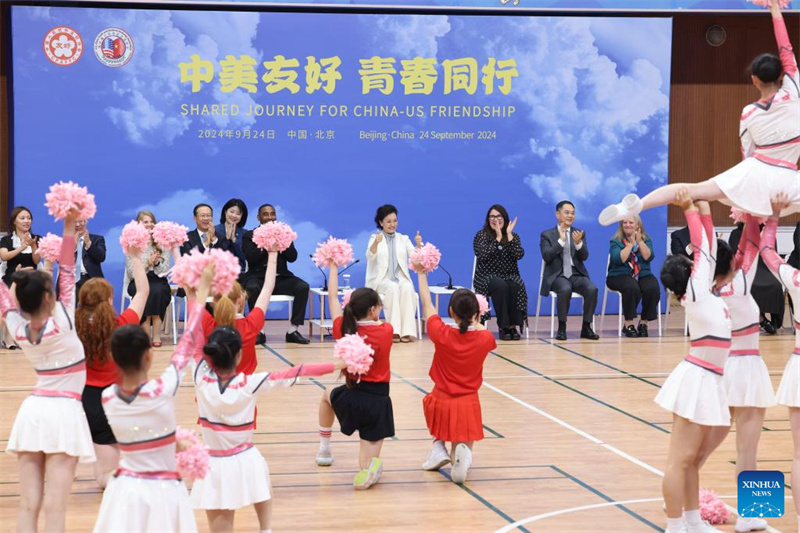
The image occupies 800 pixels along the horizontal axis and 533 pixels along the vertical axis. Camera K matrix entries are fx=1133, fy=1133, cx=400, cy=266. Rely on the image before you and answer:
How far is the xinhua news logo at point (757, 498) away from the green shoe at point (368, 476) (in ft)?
6.33

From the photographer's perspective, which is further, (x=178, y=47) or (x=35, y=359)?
(x=178, y=47)

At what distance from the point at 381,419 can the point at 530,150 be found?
26.0ft

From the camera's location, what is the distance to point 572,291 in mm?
12164

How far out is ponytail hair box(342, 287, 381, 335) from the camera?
6.18 meters

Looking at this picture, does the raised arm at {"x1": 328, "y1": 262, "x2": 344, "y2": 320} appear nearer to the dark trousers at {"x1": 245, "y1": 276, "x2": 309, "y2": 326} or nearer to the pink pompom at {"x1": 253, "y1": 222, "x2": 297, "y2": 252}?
the pink pompom at {"x1": 253, "y1": 222, "x2": 297, "y2": 252}

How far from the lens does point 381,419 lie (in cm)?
628

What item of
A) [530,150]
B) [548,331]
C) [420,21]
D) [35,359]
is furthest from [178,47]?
[35,359]

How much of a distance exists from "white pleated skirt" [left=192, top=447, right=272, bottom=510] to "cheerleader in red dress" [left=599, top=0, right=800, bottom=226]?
2.09m

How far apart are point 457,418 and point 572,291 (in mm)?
6035

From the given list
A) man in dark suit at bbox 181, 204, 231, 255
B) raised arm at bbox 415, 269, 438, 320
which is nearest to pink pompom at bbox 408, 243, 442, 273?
raised arm at bbox 415, 269, 438, 320

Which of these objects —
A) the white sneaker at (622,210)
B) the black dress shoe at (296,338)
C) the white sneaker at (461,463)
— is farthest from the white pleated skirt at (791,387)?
A: the black dress shoe at (296,338)

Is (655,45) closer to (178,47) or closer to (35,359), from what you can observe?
(178,47)

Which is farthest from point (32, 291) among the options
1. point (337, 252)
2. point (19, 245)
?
point (19, 245)

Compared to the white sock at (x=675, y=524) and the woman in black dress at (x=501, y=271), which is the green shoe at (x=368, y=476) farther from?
the woman in black dress at (x=501, y=271)
